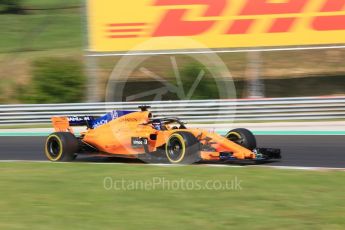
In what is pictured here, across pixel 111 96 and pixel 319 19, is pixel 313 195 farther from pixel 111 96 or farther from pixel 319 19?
pixel 111 96

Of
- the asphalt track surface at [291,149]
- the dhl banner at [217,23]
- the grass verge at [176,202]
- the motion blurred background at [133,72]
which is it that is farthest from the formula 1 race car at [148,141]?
the motion blurred background at [133,72]

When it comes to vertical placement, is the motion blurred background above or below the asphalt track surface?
above

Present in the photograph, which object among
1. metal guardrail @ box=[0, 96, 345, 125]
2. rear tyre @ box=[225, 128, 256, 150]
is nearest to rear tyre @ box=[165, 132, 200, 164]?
rear tyre @ box=[225, 128, 256, 150]

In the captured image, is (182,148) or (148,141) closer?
(182,148)

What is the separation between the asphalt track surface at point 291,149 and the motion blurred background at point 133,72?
6.63m

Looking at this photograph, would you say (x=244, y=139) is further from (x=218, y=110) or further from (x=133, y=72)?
(x=133, y=72)

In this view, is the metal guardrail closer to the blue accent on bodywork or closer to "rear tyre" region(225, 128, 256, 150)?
the blue accent on bodywork

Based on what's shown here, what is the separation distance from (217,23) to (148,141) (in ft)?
33.5

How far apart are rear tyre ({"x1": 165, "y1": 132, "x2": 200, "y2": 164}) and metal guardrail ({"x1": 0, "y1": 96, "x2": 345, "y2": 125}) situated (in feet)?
22.7

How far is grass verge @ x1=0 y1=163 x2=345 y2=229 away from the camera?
19.2 feet

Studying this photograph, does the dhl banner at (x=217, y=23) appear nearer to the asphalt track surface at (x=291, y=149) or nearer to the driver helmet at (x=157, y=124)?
the asphalt track surface at (x=291, y=149)

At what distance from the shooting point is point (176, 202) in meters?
6.58

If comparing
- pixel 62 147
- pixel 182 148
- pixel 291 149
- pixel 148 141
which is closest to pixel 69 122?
pixel 62 147

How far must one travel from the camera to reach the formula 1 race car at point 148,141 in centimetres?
959
